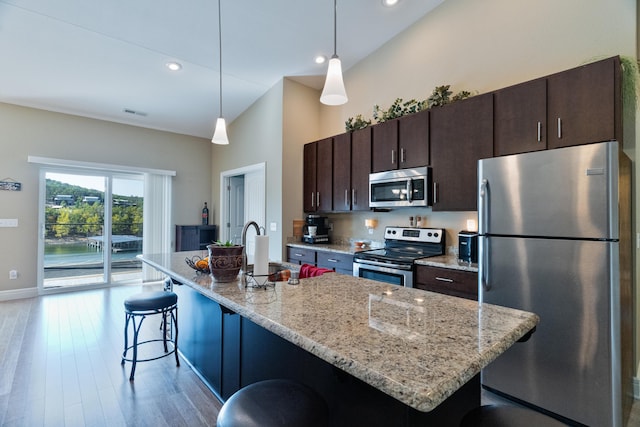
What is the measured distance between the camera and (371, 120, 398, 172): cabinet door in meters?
3.38

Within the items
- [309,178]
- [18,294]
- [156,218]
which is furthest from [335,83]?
[18,294]

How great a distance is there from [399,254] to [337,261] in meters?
0.77

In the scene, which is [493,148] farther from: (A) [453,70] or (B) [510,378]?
(B) [510,378]

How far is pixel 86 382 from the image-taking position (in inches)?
93.6

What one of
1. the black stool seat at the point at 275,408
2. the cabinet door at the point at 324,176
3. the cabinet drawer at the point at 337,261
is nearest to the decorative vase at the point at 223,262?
the black stool seat at the point at 275,408

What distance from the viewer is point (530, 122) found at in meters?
2.37

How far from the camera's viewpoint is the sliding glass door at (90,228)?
4.84m

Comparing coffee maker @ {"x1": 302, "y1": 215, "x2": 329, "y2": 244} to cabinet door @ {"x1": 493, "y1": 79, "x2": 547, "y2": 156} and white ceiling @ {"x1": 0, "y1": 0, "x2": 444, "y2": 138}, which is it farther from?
cabinet door @ {"x1": 493, "y1": 79, "x2": 547, "y2": 156}

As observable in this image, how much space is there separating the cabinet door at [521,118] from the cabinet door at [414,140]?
2.16 ft

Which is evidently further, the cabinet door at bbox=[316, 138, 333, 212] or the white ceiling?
the cabinet door at bbox=[316, 138, 333, 212]

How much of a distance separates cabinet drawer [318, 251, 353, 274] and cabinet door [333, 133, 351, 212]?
621 mm

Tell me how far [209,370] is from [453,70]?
142 inches

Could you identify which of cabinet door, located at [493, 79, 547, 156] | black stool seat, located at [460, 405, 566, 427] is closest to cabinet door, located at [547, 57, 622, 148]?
cabinet door, located at [493, 79, 547, 156]

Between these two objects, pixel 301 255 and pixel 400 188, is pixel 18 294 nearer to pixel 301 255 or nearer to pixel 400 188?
pixel 301 255
